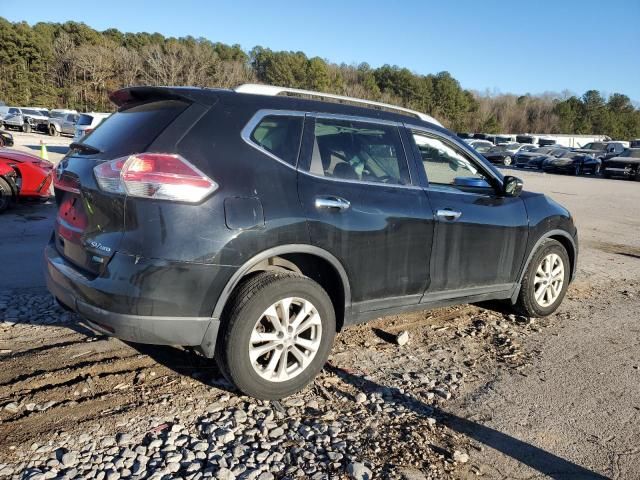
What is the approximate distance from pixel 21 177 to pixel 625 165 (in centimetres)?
2923

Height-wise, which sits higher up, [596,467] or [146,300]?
[146,300]

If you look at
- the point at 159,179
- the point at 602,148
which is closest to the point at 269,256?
the point at 159,179

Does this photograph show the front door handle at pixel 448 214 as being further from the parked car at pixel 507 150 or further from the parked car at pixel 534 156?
the parked car at pixel 534 156

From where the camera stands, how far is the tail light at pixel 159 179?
3002mm

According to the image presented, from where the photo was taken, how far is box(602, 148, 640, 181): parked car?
1141 inches

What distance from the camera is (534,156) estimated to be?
117ft

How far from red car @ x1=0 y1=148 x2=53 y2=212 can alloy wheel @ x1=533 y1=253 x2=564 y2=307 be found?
324 inches

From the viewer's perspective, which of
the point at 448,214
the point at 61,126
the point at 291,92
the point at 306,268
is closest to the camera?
the point at 306,268

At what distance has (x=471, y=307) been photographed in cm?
563

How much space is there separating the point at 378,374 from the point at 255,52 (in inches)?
3121

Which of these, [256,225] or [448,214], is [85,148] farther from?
[448,214]

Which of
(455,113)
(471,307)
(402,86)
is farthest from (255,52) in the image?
(471,307)

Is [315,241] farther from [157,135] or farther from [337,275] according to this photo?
[157,135]

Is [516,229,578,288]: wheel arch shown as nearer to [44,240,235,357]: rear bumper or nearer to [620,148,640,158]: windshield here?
[44,240,235,357]: rear bumper
